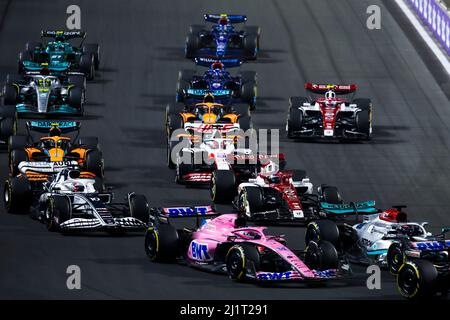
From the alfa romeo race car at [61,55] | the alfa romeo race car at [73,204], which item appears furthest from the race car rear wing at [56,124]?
the alfa romeo race car at [61,55]

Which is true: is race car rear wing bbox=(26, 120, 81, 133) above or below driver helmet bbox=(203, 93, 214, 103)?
below

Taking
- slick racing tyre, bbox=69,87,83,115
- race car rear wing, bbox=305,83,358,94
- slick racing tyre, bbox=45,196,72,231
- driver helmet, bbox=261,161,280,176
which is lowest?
slick racing tyre, bbox=45,196,72,231

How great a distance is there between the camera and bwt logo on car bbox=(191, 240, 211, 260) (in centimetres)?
4388

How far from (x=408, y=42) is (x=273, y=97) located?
9.81m

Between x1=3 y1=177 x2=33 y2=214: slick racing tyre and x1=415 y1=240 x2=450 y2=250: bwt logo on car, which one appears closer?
x1=415 y1=240 x2=450 y2=250: bwt logo on car

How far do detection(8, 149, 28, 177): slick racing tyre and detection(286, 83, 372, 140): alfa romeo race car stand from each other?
36.1ft

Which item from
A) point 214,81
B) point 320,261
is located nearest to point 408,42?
point 214,81

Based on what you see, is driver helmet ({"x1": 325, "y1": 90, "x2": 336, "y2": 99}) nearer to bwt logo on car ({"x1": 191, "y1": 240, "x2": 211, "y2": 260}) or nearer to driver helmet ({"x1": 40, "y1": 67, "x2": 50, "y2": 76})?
driver helmet ({"x1": 40, "y1": 67, "x2": 50, "y2": 76})

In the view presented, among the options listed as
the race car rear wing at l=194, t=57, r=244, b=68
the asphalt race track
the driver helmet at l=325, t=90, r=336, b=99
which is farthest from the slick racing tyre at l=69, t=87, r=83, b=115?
the driver helmet at l=325, t=90, r=336, b=99

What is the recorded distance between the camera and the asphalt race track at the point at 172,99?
140 ft

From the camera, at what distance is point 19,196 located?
5006 cm

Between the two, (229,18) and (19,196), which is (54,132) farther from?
(229,18)

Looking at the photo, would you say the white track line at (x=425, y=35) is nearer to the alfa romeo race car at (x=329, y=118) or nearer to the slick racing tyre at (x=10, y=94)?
the alfa romeo race car at (x=329, y=118)

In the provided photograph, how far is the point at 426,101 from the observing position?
218 ft
